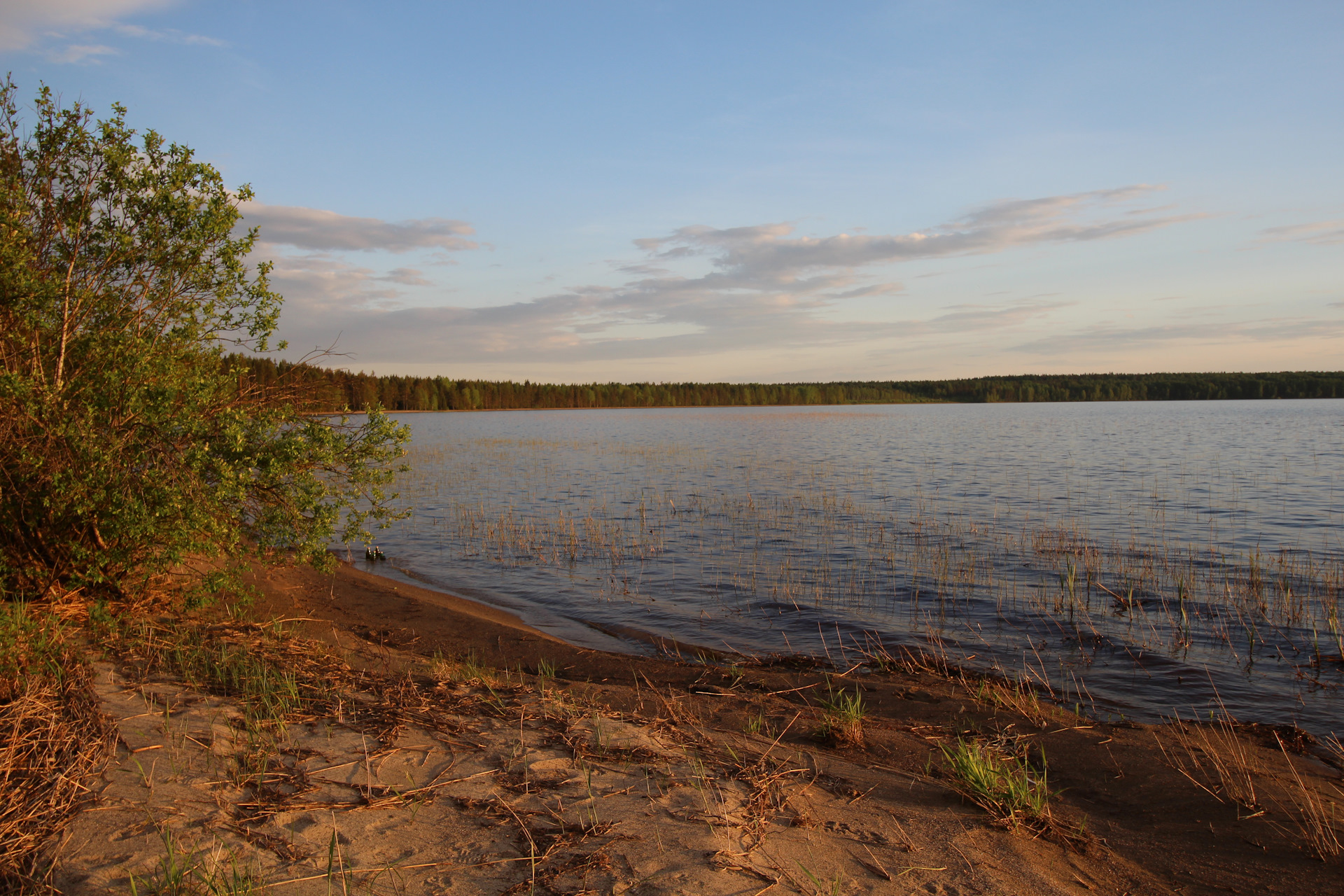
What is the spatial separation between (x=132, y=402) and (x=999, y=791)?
30.6 ft

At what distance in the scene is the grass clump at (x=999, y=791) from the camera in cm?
538

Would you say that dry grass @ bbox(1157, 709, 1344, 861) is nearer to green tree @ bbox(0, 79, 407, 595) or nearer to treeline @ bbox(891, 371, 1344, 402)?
green tree @ bbox(0, 79, 407, 595)

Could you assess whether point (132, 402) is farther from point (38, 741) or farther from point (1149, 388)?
point (1149, 388)

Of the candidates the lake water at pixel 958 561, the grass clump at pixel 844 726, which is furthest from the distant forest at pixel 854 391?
the grass clump at pixel 844 726

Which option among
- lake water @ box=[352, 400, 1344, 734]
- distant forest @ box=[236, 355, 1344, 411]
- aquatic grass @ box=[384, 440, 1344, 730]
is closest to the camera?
lake water @ box=[352, 400, 1344, 734]

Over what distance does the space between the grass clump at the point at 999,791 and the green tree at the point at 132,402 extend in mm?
8052

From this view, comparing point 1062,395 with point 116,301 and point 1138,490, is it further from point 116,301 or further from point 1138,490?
point 116,301

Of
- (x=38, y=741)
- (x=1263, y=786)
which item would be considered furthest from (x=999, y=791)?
(x=38, y=741)

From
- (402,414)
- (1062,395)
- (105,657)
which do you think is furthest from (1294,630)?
(1062,395)

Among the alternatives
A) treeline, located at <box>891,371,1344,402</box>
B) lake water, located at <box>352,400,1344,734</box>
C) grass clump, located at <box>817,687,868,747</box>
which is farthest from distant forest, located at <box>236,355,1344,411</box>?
grass clump, located at <box>817,687,868,747</box>

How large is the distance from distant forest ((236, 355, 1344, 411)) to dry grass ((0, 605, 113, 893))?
388 ft

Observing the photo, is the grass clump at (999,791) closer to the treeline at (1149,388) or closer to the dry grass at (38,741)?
the dry grass at (38,741)

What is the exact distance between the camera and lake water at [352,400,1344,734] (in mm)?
11508

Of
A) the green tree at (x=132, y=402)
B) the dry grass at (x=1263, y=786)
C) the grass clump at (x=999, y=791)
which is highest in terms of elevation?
the green tree at (x=132, y=402)
